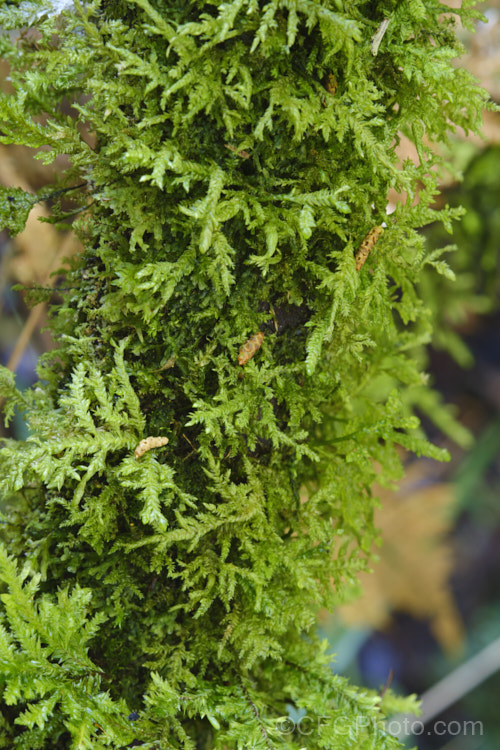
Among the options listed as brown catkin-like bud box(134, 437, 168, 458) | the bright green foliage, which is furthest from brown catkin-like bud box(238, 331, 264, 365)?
brown catkin-like bud box(134, 437, 168, 458)

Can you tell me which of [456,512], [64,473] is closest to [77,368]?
[64,473]

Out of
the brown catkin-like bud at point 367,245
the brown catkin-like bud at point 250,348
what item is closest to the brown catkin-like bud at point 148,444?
the brown catkin-like bud at point 250,348

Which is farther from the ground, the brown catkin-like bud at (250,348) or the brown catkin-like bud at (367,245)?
the brown catkin-like bud at (367,245)

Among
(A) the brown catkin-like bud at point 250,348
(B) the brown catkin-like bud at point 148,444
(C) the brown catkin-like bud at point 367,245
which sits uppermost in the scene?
(C) the brown catkin-like bud at point 367,245

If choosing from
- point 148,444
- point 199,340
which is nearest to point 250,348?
point 199,340

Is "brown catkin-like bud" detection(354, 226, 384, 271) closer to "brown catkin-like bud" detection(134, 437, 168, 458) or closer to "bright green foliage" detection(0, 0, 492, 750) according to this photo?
"bright green foliage" detection(0, 0, 492, 750)

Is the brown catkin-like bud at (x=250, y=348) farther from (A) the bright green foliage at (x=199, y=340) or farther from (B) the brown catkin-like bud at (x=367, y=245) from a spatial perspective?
(B) the brown catkin-like bud at (x=367, y=245)

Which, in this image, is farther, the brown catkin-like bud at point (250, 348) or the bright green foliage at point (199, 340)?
the brown catkin-like bud at point (250, 348)
